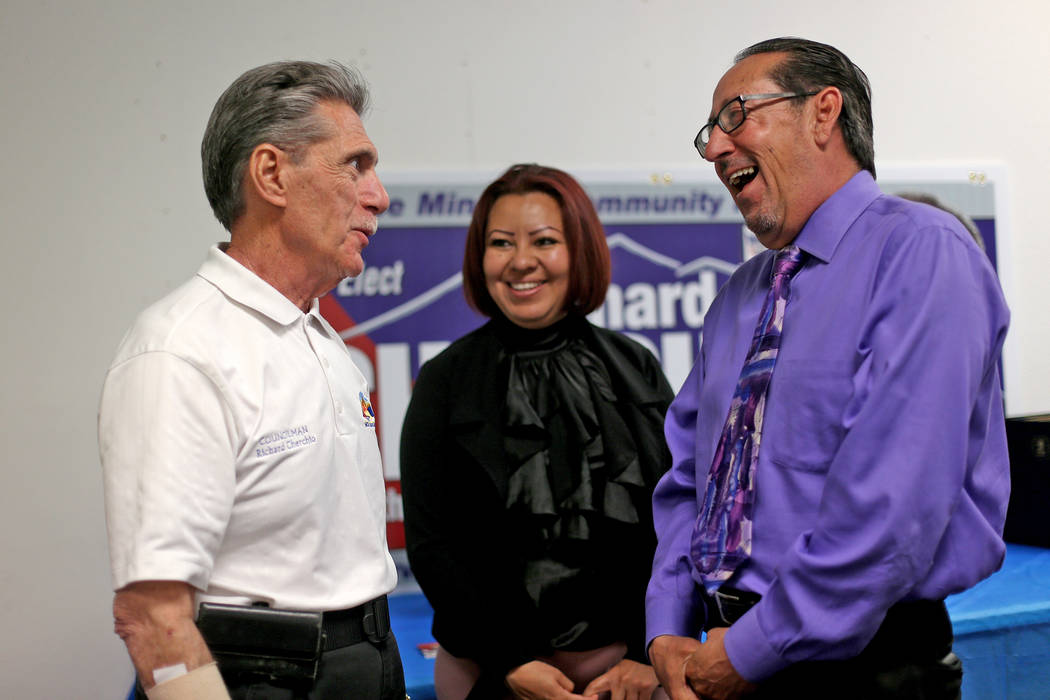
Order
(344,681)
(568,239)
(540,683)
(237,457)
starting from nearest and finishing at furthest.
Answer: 1. (237,457)
2. (344,681)
3. (540,683)
4. (568,239)

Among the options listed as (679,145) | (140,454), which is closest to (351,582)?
(140,454)

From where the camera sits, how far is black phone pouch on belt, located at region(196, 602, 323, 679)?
1.18m

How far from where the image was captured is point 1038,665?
2.51 m

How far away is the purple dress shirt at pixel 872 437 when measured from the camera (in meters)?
1.29

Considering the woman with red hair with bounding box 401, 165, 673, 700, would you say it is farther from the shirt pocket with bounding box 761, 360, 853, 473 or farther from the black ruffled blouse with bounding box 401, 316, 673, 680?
the shirt pocket with bounding box 761, 360, 853, 473

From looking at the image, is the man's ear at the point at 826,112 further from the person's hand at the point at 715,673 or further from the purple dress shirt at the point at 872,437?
the person's hand at the point at 715,673

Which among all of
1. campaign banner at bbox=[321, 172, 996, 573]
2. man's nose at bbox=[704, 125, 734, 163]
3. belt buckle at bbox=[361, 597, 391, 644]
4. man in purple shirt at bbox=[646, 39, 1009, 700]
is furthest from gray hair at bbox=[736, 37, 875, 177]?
campaign banner at bbox=[321, 172, 996, 573]

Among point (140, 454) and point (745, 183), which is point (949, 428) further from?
point (140, 454)

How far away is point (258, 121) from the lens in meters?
1.37

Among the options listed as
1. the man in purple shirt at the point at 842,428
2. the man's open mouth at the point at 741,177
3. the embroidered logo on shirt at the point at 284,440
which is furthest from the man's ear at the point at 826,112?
the embroidered logo on shirt at the point at 284,440

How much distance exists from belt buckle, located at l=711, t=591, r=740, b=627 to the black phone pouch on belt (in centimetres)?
61

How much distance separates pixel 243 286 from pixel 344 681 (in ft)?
1.86

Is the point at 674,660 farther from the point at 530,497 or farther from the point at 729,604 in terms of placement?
the point at 530,497

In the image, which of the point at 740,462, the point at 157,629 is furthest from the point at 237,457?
the point at 740,462
